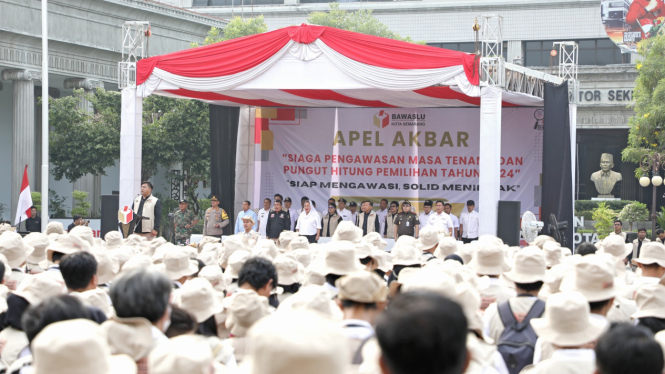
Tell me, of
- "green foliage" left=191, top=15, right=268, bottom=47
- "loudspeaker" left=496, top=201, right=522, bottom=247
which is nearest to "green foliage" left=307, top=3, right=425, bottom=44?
"green foliage" left=191, top=15, right=268, bottom=47

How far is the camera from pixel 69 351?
6.66 feet

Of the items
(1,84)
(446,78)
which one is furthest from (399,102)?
(1,84)

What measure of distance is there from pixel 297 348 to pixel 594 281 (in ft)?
8.89

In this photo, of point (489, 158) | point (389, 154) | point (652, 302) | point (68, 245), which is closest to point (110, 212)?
point (389, 154)

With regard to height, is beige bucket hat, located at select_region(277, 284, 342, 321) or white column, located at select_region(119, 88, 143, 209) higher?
white column, located at select_region(119, 88, 143, 209)

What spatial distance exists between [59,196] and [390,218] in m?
14.6

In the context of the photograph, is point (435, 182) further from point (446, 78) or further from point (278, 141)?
point (446, 78)

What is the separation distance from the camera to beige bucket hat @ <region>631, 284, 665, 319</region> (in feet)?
12.5

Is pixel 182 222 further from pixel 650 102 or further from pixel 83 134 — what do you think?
pixel 650 102

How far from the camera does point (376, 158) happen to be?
1605 centimetres

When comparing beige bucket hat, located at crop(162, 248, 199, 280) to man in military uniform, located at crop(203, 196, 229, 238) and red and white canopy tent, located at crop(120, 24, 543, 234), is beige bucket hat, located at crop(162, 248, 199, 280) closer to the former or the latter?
red and white canopy tent, located at crop(120, 24, 543, 234)

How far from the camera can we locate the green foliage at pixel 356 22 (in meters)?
27.2

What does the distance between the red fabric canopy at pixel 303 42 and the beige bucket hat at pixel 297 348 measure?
32.1 ft

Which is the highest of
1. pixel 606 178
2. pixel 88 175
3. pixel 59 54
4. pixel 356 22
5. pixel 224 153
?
pixel 356 22
